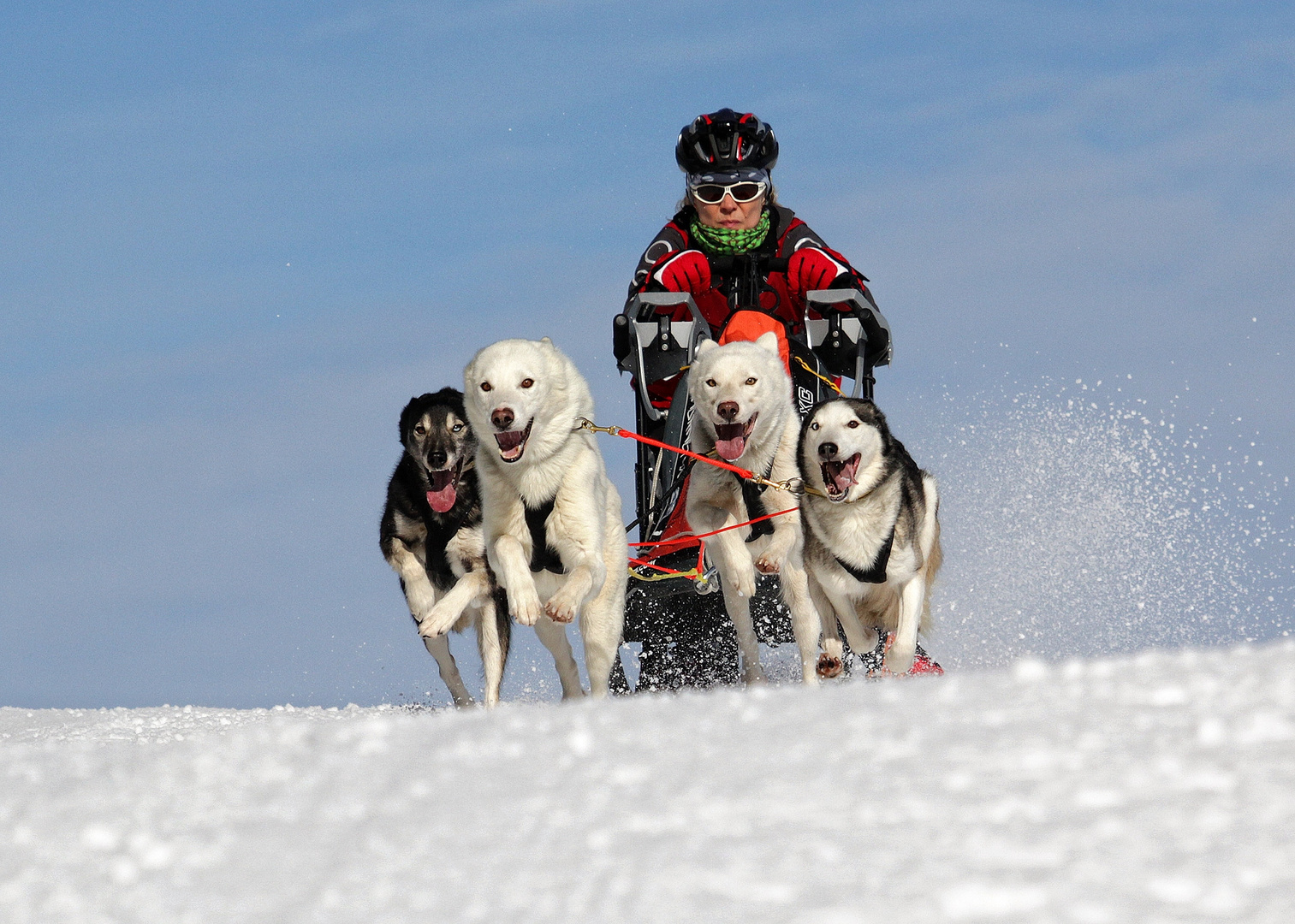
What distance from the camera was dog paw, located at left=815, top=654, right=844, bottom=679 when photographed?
6.38m

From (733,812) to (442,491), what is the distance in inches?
148

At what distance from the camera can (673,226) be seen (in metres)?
7.82

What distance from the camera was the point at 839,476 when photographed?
6434 mm

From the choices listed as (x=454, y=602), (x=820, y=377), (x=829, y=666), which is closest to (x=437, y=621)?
(x=454, y=602)

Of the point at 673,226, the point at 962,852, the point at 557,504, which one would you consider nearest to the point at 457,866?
the point at 962,852

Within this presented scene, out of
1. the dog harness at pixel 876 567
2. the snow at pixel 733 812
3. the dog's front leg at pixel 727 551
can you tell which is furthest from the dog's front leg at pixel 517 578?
the snow at pixel 733 812

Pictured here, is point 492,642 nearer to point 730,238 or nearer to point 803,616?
point 803,616

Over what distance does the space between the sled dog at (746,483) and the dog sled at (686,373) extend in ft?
1.42

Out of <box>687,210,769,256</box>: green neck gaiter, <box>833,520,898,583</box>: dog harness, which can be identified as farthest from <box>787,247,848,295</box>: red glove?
<box>833,520,898,583</box>: dog harness

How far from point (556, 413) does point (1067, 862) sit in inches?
→ 146

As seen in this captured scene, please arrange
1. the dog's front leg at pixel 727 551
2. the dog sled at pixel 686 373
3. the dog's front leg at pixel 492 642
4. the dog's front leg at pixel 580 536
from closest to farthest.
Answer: the dog's front leg at pixel 580 536 < the dog's front leg at pixel 727 551 < the dog's front leg at pixel 492 642 < the dog sled at pixel 686 373

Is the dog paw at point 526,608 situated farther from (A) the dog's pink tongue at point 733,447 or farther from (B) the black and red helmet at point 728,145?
(B) the black and red helmet at point 728,145

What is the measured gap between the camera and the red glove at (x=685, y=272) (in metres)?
7.58

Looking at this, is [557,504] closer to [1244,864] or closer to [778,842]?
[778,842]
